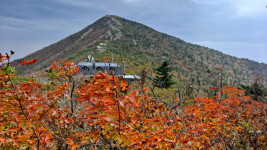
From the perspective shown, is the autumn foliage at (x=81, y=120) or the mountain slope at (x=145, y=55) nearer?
the autumn foliage at (x=81, y=120)

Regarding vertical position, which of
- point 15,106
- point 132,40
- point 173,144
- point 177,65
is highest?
point 132,40

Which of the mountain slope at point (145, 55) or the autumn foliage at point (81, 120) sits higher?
the mountain slope at point (145, 55)

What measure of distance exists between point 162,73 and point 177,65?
33.3 metres

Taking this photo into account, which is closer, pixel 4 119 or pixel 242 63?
pixel 4 119

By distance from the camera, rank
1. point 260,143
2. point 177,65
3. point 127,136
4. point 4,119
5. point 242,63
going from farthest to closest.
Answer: point 242,63, point 177,65, point 260,143, point 4,119, point 127,136

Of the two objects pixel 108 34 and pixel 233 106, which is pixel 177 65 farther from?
pixel 233 106

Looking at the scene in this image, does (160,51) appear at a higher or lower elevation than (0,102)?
higher

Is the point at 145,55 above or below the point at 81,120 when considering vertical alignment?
above

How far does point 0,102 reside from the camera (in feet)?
6.88

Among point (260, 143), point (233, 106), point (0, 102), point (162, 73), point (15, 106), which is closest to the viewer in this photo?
point (15, 106)

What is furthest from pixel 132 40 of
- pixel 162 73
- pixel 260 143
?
pixel 260 143

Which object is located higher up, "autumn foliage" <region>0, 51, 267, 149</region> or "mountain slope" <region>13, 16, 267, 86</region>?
"mountain slope" <region>13, 16, 267, 86</region>

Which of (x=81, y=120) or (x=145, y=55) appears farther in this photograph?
(x=145, y=55)

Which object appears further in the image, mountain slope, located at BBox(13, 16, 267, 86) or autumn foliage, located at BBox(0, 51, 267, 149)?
mountain slope, located at BBox(13, 16, 267, 86)
